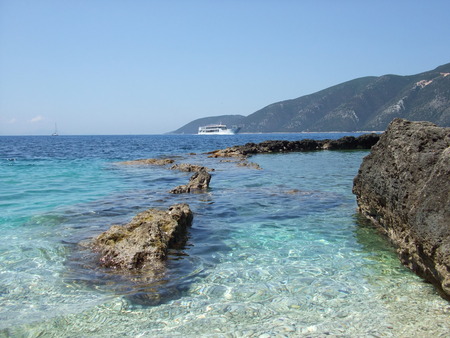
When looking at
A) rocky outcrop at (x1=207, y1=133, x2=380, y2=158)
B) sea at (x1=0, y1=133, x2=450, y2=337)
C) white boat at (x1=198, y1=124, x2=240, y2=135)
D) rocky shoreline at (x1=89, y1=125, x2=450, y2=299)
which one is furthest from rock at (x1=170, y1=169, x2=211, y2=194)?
white boat at (x1=198, y1=124, x2=240, y2=135)

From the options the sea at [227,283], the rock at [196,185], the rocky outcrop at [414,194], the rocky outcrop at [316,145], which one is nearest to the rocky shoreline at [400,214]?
the rocky outcrop at [414,194]

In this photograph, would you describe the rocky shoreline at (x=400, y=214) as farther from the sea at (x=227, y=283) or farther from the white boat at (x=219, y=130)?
the white boat at (x=219, y=130)

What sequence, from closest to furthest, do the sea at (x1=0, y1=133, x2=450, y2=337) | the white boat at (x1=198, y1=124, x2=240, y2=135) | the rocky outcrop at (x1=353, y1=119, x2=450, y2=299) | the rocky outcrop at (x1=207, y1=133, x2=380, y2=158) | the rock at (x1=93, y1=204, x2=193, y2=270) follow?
1. the sea at (x1=0, y1=133, x2=450, y2=337)
2. the rocky outcrop at (x1=353, y1=119, x2=450, y2=299)
3. the rock at (x1=93, y1=204, x2=193, y2=270)
4. the rocky outcrop at (x1=207, y1=133, x2=380, y2=158)
5. the white boat at (x1=198, y1=124, x2=240, y2=135)

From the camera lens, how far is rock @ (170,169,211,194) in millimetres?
14484

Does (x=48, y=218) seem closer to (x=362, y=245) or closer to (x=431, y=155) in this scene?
(x=362, y=245)

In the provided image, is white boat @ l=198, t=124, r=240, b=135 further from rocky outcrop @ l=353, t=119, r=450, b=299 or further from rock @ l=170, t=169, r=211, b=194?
rocky outcrop @ l=353, t=119, r=450, b=299

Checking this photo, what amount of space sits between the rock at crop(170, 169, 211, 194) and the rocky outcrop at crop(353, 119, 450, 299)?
23.8 feet

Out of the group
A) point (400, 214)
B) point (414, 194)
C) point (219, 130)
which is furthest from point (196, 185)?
point (219, 130)

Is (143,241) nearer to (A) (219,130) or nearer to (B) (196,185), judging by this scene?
(B) (196,185)

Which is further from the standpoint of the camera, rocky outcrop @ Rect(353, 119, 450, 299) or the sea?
rocky outcrop @ Rect(353, 119, 450, 299)

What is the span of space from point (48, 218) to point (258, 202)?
6.46m

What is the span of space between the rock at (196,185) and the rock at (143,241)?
6.24 m

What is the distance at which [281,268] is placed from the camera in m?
6.12

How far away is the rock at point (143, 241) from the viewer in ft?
20.3
